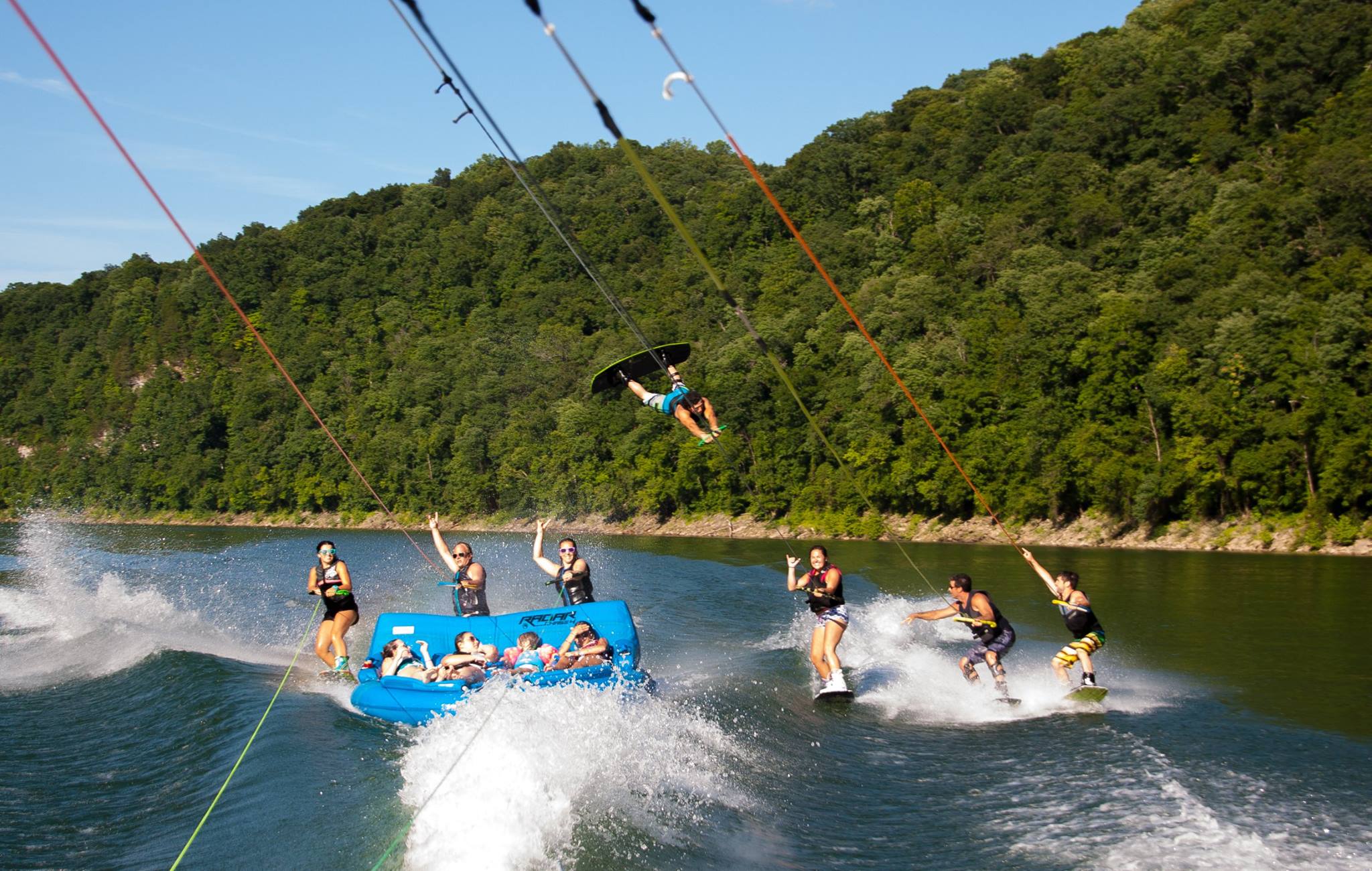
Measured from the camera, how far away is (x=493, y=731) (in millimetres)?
8516

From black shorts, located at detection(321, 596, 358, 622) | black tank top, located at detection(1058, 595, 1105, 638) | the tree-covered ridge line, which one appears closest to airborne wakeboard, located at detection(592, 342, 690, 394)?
the tree-covered ridge line

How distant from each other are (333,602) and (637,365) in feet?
15.0

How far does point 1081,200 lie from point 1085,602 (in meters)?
49.0

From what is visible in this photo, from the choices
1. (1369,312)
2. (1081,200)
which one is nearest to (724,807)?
(1369,312)

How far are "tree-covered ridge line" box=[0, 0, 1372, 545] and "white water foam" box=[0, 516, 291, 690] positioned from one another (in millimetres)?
8533

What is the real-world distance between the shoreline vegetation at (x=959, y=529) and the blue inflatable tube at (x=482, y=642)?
1016 inches

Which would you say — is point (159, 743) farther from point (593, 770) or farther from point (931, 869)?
point (931, 869)

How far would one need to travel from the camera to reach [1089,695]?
10.9m

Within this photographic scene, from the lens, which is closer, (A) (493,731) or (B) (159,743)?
(A) (493,731)

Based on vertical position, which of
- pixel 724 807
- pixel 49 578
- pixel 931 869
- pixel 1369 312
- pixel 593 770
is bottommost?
pixel 1369 312

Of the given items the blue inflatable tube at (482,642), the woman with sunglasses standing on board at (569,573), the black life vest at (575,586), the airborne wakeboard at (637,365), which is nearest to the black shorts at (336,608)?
the blue inflatable tube at (482,642)

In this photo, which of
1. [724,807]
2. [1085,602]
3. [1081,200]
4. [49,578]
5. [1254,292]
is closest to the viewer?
A: [724,807]

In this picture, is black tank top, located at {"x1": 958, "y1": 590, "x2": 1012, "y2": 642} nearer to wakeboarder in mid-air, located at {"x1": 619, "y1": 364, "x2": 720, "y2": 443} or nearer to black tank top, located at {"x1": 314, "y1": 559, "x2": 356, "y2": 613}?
wakeboarder in mid-air, located at {"x1": 619, "y1": 364, "x2": 720, "y2": 443}

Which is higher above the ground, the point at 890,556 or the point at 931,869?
the point at 931,869
